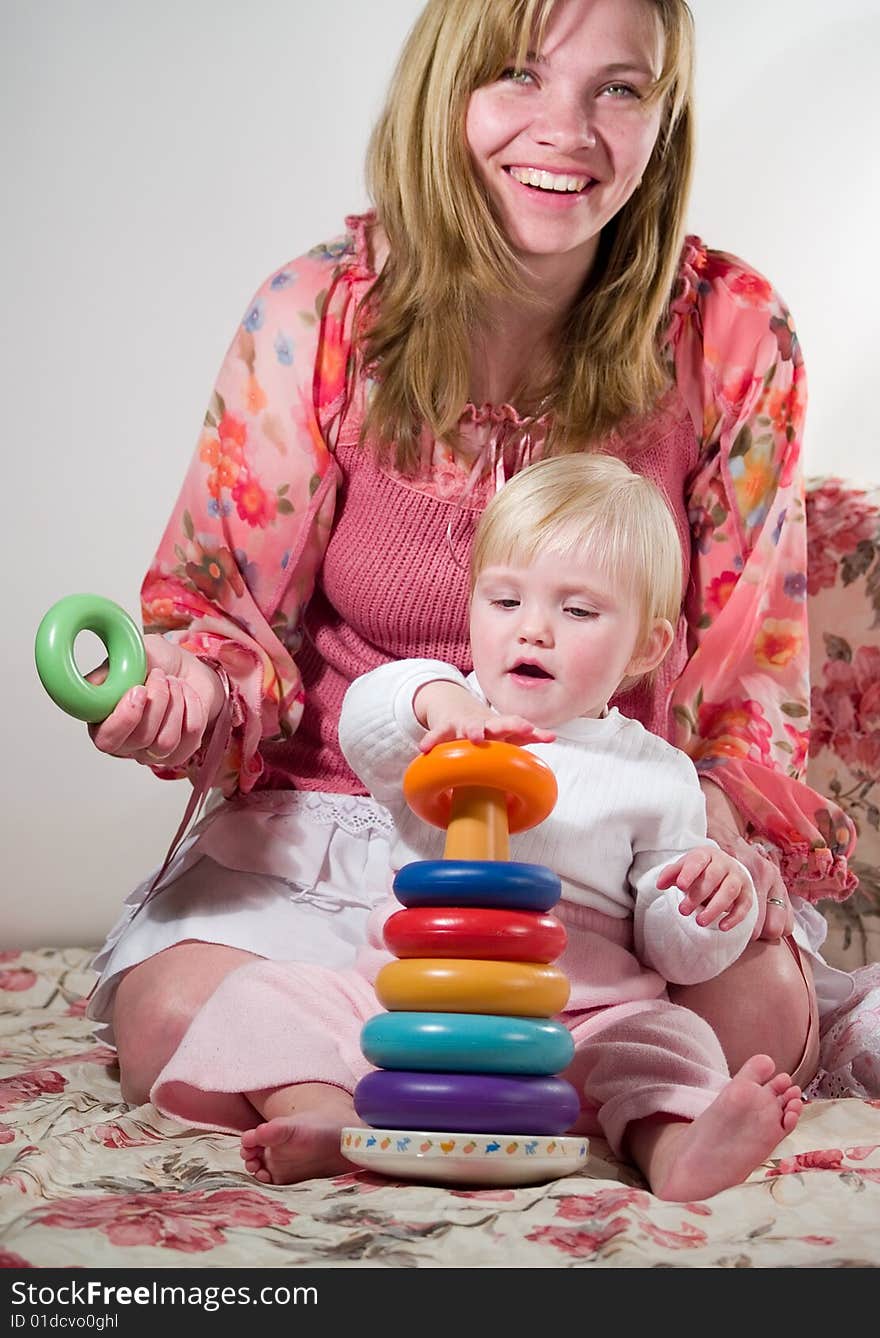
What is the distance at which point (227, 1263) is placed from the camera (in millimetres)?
793

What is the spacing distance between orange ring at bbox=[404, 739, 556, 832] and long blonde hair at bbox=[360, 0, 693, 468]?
21.5 inches

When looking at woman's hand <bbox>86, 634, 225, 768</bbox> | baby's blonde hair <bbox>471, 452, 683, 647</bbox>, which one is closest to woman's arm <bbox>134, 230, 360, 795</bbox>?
woman's hand <bbox>86, 634, 225, 768</bbox>

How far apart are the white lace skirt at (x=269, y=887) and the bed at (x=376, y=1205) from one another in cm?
16

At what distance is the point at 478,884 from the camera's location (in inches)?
38.9

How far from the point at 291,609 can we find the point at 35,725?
817mm

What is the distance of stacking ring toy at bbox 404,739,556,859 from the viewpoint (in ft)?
3.32

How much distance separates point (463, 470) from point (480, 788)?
569mm

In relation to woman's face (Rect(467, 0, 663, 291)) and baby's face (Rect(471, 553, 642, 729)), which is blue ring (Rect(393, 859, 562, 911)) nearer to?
baby's face (Rect(471, 553, 642, 729))

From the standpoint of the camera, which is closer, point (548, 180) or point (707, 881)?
point (707, 881)

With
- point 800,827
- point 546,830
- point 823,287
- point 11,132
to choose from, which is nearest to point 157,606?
point 546,830

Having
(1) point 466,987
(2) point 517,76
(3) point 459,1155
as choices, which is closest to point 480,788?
(1) point 466,987

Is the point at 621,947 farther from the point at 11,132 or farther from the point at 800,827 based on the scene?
the point at 11,132

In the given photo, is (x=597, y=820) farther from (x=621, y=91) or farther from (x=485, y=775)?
(x=621, y=91)

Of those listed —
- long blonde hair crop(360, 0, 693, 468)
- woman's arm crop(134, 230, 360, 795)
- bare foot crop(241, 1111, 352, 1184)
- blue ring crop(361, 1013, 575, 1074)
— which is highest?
long blonde hair crop(360, 0, 693, 468)
